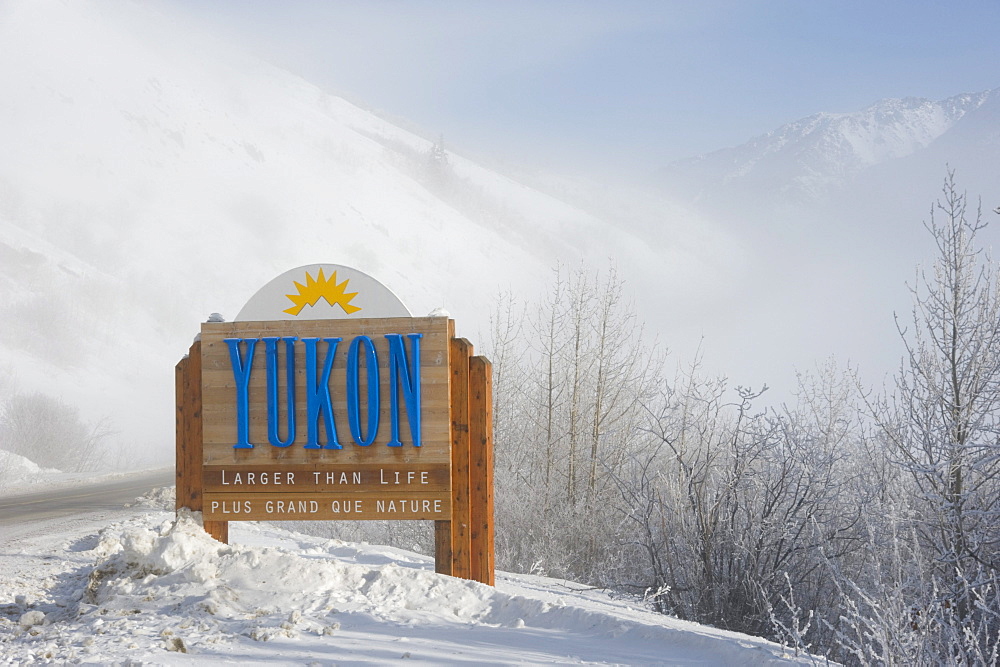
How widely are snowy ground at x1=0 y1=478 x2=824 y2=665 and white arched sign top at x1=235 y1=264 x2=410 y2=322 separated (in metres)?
1.72

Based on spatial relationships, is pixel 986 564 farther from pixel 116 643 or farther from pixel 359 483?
pixel 116 643

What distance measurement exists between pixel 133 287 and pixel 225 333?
48.1m

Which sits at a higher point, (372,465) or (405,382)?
(405,382)

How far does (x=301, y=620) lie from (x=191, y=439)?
2.33 metres

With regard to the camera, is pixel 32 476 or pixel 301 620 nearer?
pixel 301 620

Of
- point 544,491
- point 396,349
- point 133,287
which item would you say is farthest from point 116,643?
point 133,287

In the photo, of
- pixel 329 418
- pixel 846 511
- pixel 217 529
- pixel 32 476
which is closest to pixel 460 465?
pixel 329 418

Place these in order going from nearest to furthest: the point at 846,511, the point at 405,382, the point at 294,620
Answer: the point at 294,620, the point at 405,382, the point at 846,511

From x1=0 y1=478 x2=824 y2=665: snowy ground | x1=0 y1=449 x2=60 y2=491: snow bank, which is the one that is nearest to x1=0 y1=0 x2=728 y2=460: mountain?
x1=0 y1=449 x2=60 y2=491: snow bank

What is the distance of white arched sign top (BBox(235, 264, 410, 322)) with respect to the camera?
6.99 m

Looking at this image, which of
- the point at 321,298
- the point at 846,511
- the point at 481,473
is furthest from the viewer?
the point at 846,511

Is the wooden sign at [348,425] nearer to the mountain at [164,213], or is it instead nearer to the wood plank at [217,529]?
the wood plank at [217,529]

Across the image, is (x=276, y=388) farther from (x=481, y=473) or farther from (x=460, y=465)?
(x=481, y=473)

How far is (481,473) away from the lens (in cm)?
670
